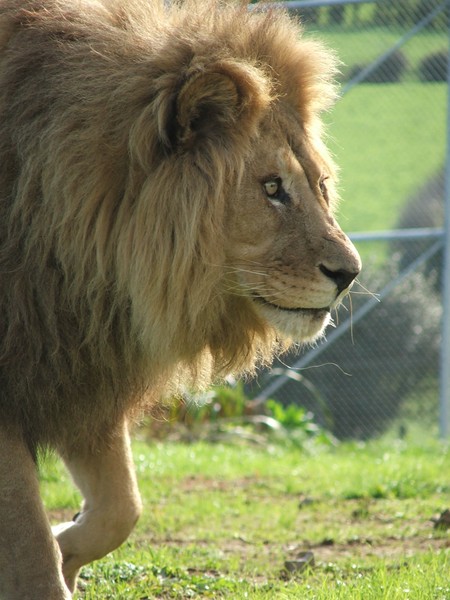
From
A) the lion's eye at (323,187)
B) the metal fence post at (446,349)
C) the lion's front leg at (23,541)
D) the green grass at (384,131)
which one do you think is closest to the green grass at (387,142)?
the green grass at (384,131)

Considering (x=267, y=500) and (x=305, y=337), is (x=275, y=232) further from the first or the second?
(x=267, y=500)

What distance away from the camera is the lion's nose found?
3.28 m

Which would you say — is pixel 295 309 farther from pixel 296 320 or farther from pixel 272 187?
pixel 272 187

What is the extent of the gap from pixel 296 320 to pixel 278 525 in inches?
84.7

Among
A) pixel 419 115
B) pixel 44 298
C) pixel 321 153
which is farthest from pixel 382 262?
pixel 44 298

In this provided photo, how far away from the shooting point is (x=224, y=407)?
8930mm

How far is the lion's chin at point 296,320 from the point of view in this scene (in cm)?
338

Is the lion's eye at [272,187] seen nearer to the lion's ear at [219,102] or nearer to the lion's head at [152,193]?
the lion's head at [152,193]

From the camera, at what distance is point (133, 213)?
10.6 feet

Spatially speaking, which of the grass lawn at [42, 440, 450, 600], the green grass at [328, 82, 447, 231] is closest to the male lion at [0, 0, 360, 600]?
the grass lawn at [42, 440, 450, 600]

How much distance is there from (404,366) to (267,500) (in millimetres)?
3711

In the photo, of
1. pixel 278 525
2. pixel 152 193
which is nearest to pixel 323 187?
pixel 152 193

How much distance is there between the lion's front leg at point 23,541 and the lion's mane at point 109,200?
17cm

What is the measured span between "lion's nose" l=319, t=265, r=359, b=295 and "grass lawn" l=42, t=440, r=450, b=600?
3.16ft
